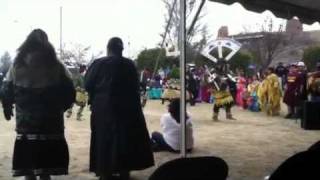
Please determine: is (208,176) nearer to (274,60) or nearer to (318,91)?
(318,91)

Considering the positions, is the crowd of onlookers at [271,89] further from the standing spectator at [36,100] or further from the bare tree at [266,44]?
the bare tree at [266,44]

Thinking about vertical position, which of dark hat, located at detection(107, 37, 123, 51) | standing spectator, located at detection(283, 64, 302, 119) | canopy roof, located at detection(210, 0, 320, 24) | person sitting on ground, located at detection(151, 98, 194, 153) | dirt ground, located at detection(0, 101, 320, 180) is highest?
canopy roof, located at detection(210, 0, 320, 24)

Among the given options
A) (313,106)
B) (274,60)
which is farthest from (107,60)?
(274,60)

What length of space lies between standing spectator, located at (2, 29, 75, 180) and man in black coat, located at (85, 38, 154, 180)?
1.89 ft

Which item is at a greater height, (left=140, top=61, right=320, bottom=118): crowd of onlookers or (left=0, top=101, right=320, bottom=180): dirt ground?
(left=140, top=61, right=320, bottom=118): crowd of onlookers

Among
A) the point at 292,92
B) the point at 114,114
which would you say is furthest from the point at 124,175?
the point at 292,92

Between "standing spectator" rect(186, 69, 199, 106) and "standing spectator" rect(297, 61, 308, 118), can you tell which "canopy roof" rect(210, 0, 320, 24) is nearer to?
"standing spectator" rect(297, 61, 308, 118)

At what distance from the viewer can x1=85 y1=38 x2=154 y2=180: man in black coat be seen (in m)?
6.02

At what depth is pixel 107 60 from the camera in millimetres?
6000

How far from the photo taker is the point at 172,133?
30.2 feet

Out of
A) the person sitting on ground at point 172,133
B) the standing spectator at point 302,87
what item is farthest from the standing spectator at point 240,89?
the person sitting on ground at point 172,133

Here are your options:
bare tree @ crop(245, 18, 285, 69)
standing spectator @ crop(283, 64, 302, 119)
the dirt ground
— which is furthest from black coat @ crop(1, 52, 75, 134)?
bare tree @ crop(245, 18, 285, 69)

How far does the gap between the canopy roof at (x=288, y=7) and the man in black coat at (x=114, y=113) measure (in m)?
2.72

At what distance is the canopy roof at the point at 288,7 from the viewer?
348 inches
